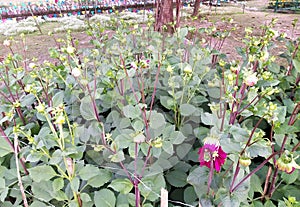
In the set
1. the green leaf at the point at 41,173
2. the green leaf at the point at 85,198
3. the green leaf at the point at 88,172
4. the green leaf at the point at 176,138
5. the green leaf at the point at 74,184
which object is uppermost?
the green leaf at the point at 176,138

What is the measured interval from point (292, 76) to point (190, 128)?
445 millimetres

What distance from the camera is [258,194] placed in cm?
73

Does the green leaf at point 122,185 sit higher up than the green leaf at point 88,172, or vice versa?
the green leaf at point 88,172

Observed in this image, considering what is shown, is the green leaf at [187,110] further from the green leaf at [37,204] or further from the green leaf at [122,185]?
the green leaf at [37,204]

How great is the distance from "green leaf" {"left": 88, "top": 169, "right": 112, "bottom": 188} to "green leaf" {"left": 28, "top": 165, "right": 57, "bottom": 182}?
0.09 meters

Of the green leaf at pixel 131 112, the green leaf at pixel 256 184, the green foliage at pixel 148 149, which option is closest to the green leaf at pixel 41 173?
the green foliage at pixel 148 149

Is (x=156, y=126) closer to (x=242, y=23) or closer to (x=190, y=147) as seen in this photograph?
Result: (x=190, y=147)

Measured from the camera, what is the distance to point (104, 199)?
0.60m

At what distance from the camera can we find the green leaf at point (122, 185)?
0.58m

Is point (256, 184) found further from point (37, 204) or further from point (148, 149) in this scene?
point (37, 204)

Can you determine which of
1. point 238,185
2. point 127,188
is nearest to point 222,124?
point 238,185

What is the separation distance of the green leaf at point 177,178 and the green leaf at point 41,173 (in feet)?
0.94

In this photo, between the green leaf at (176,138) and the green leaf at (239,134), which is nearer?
the green leaf at (239,134)

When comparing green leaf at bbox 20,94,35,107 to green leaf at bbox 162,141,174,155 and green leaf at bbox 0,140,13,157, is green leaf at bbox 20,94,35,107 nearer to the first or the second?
green leaf at bbox 0,140,13,157
